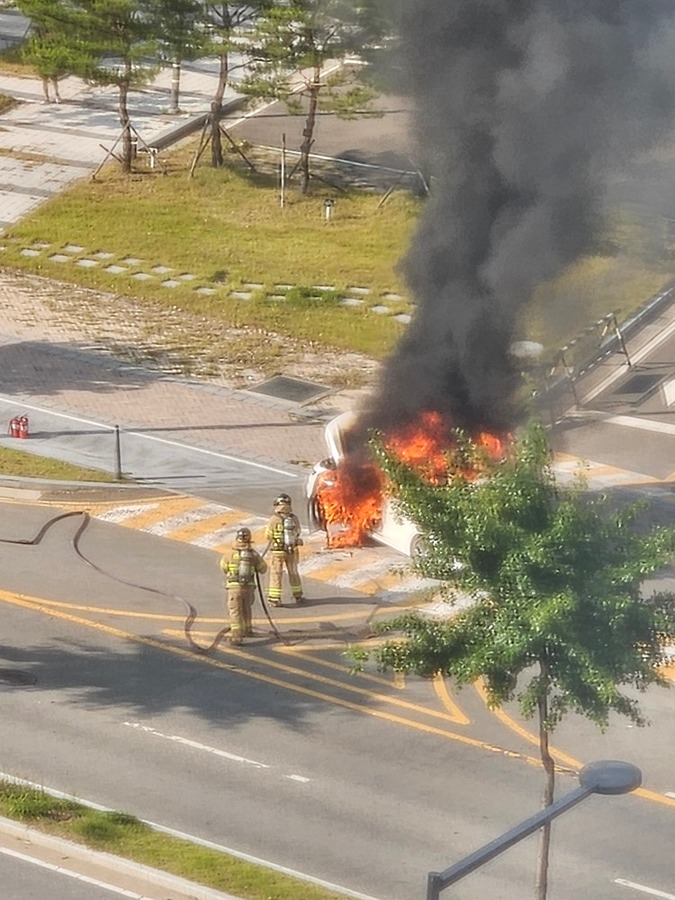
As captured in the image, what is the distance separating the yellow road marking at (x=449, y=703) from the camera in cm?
1666

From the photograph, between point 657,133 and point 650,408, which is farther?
point 650,408

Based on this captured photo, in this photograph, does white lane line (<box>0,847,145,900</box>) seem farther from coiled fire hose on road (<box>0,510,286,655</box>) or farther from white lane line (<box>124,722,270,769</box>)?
coiled fire hose on road (<box>0,510,286,655</box>)

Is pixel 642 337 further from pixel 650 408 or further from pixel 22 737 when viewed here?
pixel 22 737

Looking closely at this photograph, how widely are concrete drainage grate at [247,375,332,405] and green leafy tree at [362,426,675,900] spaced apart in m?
13.0

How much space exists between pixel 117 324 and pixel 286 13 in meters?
6.74

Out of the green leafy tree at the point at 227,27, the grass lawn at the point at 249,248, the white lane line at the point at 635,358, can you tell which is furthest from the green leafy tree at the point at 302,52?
the white lane line at the point at 635,358

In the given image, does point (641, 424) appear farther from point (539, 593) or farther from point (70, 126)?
point (70, 126)

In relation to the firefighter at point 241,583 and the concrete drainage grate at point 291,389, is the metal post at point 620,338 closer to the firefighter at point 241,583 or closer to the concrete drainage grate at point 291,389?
the concrete drainage grate at point 291,389

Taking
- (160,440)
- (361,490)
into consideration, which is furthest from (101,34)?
(361,490)

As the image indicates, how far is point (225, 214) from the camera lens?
110 ft

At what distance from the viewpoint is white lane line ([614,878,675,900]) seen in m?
13.7

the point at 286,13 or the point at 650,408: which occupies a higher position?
the point at 286,13

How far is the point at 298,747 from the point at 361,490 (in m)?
5.17

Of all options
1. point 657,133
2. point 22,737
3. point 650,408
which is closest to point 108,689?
point 22,737
